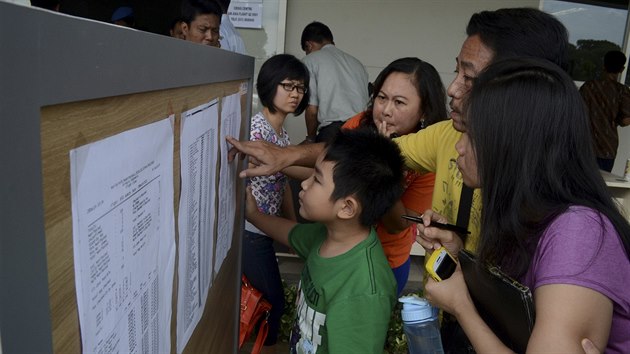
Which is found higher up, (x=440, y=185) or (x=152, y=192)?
(x=152, y=192)

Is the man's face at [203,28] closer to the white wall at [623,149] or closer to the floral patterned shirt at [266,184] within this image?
the floral patterned shirt at [266,184]

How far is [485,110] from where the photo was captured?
103cm

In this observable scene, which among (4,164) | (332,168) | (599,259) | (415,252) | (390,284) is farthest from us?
(415,252)

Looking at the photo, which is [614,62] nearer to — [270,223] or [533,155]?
[270,223]

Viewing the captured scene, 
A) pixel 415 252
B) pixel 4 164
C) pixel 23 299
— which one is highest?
pixel 4 164

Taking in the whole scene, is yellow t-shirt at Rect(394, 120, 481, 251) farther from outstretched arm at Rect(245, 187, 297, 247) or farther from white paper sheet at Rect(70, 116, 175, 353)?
white paper sheet at Rect(70, 116, 175, 353)

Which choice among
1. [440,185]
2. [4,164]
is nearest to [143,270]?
[4,164]

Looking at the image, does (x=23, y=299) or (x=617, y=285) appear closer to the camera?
(x=23, y=299)

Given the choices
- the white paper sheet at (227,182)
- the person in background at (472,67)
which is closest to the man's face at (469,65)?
the person in background at (472,67)

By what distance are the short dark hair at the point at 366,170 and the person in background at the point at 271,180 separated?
0.68 m

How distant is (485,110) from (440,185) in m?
0.56

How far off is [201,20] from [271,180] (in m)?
1.13

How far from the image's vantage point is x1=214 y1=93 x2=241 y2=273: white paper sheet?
128cm

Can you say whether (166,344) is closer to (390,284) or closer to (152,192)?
(152,192)
